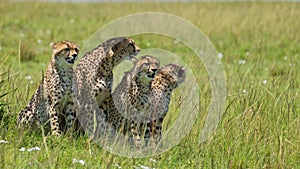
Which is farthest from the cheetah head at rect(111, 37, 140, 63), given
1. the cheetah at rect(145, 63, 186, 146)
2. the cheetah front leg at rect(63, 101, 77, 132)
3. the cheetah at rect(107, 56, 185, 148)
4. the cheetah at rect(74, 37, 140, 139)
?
the cheetah front leg at rect(63, 101, 77, 132)

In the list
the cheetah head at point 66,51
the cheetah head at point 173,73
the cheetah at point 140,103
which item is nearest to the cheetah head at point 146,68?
the cheetah at point 140,103

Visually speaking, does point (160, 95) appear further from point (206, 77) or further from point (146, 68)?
point (206, 77)

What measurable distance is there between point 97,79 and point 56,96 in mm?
313

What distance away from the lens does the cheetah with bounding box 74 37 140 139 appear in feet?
15.1

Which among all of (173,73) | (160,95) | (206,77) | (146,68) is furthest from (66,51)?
(206,77)

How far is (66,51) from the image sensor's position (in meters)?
4.43

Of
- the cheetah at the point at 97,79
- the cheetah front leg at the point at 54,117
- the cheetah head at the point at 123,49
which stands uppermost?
the cheetah head at the point at 123,49

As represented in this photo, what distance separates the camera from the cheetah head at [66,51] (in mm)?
4406

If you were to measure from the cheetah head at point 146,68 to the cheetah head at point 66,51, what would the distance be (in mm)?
435

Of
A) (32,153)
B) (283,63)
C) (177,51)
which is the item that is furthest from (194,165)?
(177,51)

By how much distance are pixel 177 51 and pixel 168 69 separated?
17.2ft

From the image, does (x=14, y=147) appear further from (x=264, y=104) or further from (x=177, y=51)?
(x=177, y=51)

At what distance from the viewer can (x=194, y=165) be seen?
160 inches

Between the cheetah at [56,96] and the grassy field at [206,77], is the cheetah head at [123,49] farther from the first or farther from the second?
the grassy field at [206,77]
